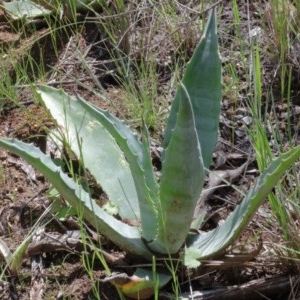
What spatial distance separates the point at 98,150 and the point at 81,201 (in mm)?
320

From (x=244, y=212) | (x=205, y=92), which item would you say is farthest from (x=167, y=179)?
(x=205, y=92)

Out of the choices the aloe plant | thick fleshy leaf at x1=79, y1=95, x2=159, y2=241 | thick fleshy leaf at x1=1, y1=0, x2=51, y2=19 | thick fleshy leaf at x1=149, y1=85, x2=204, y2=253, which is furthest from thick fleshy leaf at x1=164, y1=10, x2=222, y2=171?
thick fleshy leaf at x1=1, y1=0, x2=51, y2=19

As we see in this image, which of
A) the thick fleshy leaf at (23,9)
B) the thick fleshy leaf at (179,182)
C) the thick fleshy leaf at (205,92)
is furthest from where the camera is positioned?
the thick fleshy leaf at (23,9)

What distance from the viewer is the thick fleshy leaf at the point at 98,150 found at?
1.93m

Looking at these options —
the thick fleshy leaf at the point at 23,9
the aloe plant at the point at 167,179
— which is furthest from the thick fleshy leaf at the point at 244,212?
the thick fleshy leaf at the point at 23,9

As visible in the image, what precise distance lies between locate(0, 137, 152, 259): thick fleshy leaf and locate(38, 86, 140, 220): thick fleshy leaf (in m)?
0.09

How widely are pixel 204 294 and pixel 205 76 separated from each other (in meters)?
0.53

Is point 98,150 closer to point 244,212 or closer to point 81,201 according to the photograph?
point 81,201

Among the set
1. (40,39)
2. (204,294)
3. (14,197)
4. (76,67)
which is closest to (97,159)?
(14,197)

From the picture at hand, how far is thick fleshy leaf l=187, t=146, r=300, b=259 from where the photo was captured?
5.11 feet

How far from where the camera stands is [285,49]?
242 cm

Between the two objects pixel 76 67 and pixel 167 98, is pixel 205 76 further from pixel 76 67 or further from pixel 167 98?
pixel 76 67

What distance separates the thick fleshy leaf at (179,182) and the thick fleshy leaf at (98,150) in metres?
0.17

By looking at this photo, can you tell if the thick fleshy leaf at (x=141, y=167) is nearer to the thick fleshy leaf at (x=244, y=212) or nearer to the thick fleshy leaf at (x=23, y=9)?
the thick fleshy leaf at (x=244, y=212)
